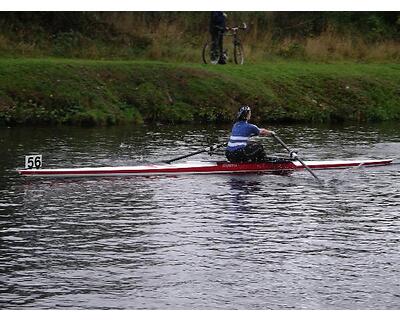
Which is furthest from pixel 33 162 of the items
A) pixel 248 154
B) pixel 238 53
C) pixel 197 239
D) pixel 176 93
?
pixel 238 53

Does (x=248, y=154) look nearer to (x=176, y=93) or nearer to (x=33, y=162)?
(x=33, y=162)

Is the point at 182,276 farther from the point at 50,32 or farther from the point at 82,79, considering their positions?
the point at 50,32

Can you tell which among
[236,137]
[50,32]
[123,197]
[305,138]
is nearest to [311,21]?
[50,32]

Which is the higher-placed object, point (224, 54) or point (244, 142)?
point (224, 54)

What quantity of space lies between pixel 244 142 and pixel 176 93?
15907 millimetres

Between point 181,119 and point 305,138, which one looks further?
point 181,119

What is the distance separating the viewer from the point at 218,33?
44375 mm

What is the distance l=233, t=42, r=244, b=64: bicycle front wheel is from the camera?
4582cm

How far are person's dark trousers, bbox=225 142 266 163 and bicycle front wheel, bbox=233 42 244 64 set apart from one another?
1909 centimetres

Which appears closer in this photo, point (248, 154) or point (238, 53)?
point (248, 154)

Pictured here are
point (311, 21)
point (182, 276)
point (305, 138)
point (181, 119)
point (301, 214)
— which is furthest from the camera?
point (311, 21)

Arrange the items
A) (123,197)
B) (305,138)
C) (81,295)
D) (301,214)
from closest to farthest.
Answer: (81,295), (301,214), (123,197), (305,138)

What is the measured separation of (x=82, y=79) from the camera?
41500mm

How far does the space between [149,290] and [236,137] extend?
11.8 meters
